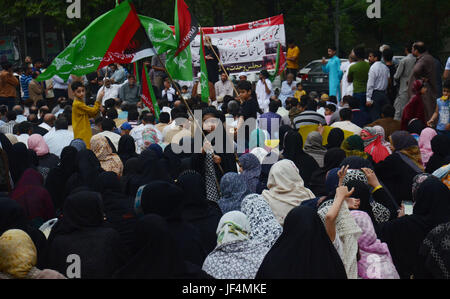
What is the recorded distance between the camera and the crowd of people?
12.0 ft

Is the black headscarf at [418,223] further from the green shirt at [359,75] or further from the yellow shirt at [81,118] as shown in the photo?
the green shirt at [359,75]

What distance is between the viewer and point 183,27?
8.32 meters

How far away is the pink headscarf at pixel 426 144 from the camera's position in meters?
7.82

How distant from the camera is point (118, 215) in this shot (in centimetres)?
524

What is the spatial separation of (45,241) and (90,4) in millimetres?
18891

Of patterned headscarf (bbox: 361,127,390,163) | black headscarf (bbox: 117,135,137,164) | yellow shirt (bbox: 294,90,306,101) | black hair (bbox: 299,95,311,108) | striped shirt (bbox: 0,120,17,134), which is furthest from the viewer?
yellow shirt (bbox: 294,90,306,101)

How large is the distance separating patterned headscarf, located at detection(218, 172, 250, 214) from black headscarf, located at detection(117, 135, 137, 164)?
263cm

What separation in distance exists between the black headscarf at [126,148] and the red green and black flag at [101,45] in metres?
0.99

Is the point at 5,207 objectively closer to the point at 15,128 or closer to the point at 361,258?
the point at 361,258

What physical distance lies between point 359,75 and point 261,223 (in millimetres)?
8013

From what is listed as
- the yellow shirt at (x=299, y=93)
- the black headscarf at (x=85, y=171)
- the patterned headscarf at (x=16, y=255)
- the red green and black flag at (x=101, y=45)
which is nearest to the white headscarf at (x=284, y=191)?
the black headscarf at (x=85, y=171)

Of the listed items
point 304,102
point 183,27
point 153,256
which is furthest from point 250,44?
point 153,256

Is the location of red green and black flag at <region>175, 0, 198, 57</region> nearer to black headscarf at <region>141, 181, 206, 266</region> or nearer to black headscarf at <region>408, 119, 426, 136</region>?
black headscarf at <region>408, 119, 426, 136</region>

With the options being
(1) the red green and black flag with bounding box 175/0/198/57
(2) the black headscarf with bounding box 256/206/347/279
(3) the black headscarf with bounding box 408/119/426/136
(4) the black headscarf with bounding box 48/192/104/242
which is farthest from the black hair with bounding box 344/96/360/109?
(2) the black headscarf with bounding box 256/206/347/279
